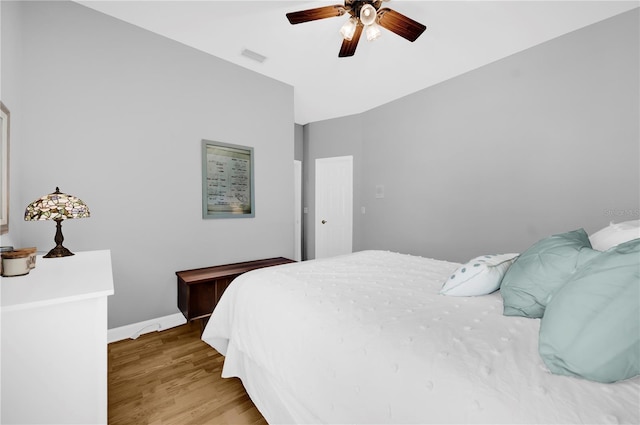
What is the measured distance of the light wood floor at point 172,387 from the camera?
1.47 meters

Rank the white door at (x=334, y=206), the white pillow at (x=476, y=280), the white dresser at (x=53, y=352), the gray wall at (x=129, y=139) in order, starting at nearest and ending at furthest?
the white dresser at (x=53, y=352), the white pillow at (x=476, y=280), the gray wall at (x=129, y=139), the white door at (x=334, y=206)

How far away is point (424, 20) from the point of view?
2.25 metres

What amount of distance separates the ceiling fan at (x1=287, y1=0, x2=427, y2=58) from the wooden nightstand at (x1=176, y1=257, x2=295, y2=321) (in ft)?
7.36

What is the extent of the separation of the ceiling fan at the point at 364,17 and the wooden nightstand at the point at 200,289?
7.36ft

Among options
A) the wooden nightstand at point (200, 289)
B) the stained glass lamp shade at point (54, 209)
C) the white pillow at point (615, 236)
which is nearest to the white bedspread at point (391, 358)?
the white pillow at point (615, 236)

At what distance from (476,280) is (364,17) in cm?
191

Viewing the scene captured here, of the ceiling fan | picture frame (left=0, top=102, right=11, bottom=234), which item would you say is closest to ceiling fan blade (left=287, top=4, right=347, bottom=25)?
the ceiling fan

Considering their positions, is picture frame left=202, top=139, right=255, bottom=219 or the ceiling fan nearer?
the ceiling fan

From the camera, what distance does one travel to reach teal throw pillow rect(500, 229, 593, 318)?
0.98 m

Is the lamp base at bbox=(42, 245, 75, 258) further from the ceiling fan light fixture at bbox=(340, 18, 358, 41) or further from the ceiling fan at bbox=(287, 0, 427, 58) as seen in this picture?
the ceiling fan light fixture at bbox=(340, 18, 358, 41)

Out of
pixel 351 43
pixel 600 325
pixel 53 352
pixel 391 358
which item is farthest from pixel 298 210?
pixel 600 325

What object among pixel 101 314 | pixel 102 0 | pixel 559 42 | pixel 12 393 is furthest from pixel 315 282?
pixel 559 42

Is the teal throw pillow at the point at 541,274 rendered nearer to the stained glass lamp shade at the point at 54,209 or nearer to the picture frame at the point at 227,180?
the stained glass lamp shade at the point at 54,209

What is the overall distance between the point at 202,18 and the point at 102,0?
745 millimetres
